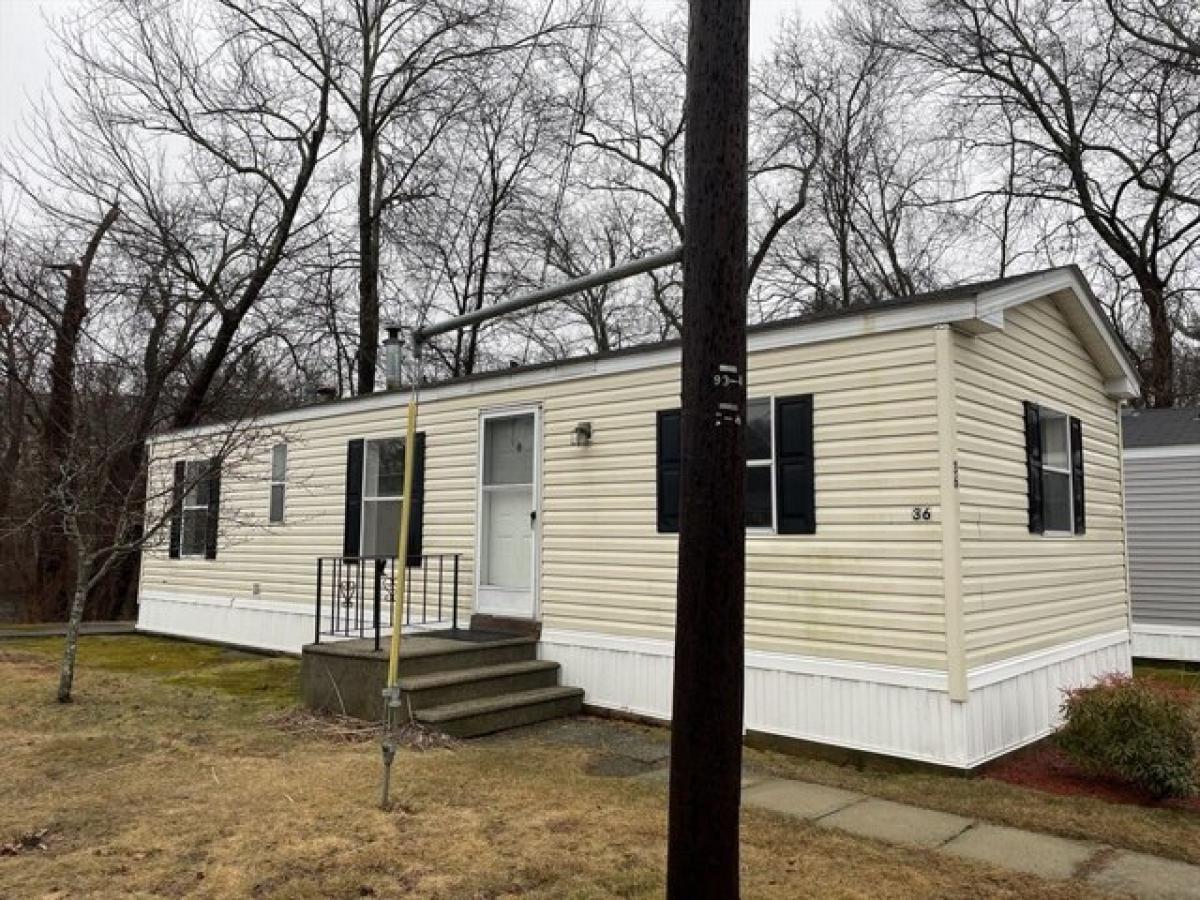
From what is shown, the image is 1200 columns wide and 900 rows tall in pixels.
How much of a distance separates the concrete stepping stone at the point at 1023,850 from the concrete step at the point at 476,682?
12.2 ft

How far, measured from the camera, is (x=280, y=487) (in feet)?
Answer: 34.7

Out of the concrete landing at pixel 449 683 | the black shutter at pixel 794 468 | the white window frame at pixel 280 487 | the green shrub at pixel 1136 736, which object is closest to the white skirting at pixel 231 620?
the white window frame at pixel 280 487

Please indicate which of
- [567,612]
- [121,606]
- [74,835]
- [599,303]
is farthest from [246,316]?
[74,835]

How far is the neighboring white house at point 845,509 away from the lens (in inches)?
218

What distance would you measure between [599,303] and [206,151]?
33.8ft

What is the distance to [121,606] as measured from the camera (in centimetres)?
1764

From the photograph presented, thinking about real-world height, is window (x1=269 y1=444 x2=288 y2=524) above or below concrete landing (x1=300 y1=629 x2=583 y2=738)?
above

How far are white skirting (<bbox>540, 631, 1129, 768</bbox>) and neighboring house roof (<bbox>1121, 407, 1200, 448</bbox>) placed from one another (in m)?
5.31

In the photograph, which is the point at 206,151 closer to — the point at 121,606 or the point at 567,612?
the point at 121,606

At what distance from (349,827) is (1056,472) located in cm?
614

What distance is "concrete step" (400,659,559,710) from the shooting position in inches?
249

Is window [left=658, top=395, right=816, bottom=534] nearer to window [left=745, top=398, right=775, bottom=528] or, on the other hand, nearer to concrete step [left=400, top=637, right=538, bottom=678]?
window [left=745, top=398, right=775, bottom=528]

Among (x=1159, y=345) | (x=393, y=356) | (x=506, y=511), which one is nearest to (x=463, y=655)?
(x=506, y=511)

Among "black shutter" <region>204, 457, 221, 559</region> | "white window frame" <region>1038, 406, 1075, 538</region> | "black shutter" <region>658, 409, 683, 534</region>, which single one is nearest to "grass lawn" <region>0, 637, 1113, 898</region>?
"black shutter" <region>658, 409, 683, 534</region>
